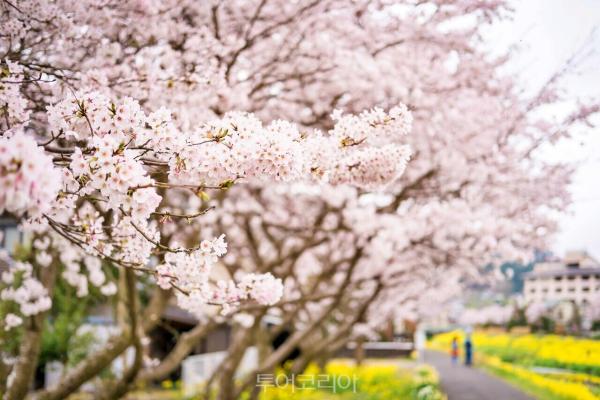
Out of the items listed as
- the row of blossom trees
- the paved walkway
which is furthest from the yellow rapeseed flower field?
the row of blossom trees

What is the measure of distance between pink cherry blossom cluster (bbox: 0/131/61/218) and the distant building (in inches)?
242

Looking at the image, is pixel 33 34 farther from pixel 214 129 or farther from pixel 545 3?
pixel 545 3

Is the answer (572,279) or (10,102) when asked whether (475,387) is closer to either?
(572,279)

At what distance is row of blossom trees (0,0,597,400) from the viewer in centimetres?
221

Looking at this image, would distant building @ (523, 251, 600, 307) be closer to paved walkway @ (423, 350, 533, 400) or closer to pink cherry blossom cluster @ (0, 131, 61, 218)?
paved walkway @ (423, 350, 533, 400)

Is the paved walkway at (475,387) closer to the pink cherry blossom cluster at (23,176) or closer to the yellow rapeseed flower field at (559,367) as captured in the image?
the yellow rapeseed flower field at (559,367)

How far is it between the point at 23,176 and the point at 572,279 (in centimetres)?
676

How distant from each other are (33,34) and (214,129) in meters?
2.23

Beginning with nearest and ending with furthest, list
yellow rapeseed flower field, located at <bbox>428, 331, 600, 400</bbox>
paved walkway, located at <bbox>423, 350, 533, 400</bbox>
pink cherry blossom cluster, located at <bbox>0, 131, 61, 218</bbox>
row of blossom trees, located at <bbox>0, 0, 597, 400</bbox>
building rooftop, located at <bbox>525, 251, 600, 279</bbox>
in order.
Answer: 1. pink cherry blossom cluster, located at <bbox>0, 131, 61, 218</bbox>
2. row of blossom trees, located at <bbox>0, 0, 597, 400</bbox>
3. yellow rapeseed flower field, located at <bbox>428, 331, 600, 400</bbox>
4. building rooftop, located at <bbox>525, 251, 600, 279</bbox>
5. paved walkway, located at <bbox>423, 350, 533, 400</bbox>

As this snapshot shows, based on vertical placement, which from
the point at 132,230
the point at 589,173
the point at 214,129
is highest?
the point at 589,173

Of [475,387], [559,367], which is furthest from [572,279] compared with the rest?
[475,387]

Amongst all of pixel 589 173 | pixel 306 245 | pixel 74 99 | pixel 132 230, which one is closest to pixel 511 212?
pixel 589 173

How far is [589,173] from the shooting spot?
689 cm

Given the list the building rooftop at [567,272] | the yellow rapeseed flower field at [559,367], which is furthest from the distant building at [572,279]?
the yellow rapeseed flower field at [559,367]
